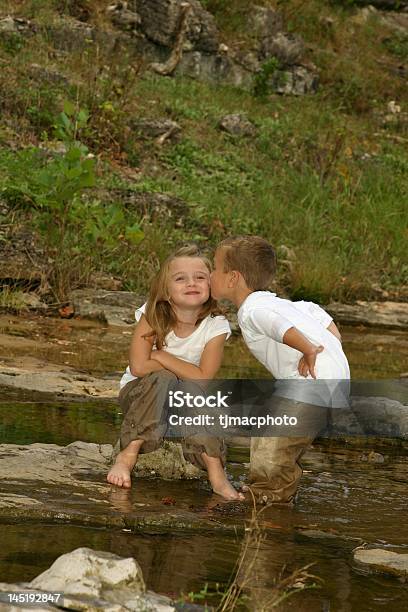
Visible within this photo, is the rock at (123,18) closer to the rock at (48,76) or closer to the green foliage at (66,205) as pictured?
the rock at (48,76)

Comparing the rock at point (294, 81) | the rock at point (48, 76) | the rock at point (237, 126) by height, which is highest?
the rock at point (48, 76)

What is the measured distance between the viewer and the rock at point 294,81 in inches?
643

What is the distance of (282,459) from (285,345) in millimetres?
459

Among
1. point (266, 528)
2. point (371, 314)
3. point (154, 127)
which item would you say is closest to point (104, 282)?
point (371, 314)

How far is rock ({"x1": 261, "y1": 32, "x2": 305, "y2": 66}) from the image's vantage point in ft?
54.4

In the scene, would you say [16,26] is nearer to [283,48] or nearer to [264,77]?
[264,77]

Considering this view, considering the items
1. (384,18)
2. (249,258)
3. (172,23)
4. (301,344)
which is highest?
(249,258)

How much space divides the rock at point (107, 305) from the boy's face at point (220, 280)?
434cm

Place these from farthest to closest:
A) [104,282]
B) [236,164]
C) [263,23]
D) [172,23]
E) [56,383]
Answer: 1. [263,23]
2. [172,23]
3. [236,164]
4. [104,282]
5. [56,383]

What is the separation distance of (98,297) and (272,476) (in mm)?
4999

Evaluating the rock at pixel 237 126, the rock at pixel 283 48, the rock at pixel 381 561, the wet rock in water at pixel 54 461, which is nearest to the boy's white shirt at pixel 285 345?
the wet rock in water at pixel 54 461

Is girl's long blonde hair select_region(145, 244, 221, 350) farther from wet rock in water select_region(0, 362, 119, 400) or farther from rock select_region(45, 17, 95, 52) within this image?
rock select_region(45, 17, 95, 52)

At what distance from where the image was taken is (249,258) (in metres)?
4.67

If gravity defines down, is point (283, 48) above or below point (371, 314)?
above
